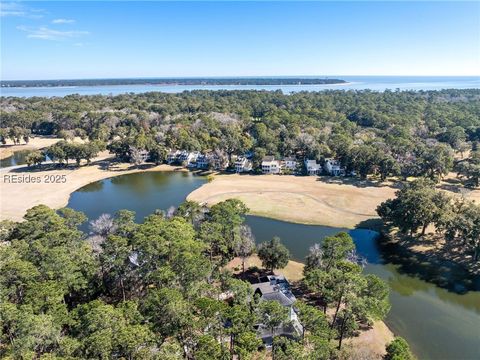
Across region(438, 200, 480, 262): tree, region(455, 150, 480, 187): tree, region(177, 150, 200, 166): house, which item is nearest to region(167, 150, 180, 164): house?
region(177, 150, 200, 166): house

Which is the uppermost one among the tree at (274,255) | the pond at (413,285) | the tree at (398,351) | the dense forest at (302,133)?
the dense forest at (302,133)

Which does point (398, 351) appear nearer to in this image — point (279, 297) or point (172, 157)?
point (279, 297)

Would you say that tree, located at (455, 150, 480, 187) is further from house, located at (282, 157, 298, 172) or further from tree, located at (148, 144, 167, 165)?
tree, located at (148, 144, 167, 165)

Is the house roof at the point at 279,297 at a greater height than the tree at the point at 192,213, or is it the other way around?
the tree at the point at 192,213

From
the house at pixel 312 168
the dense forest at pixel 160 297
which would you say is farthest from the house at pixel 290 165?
the dense forest at pixel 160 297

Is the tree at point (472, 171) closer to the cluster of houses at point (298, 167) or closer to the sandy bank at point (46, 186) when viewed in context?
the cluster of houses at point (298, 167)

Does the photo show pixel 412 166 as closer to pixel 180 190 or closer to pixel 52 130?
pixel 180 190
